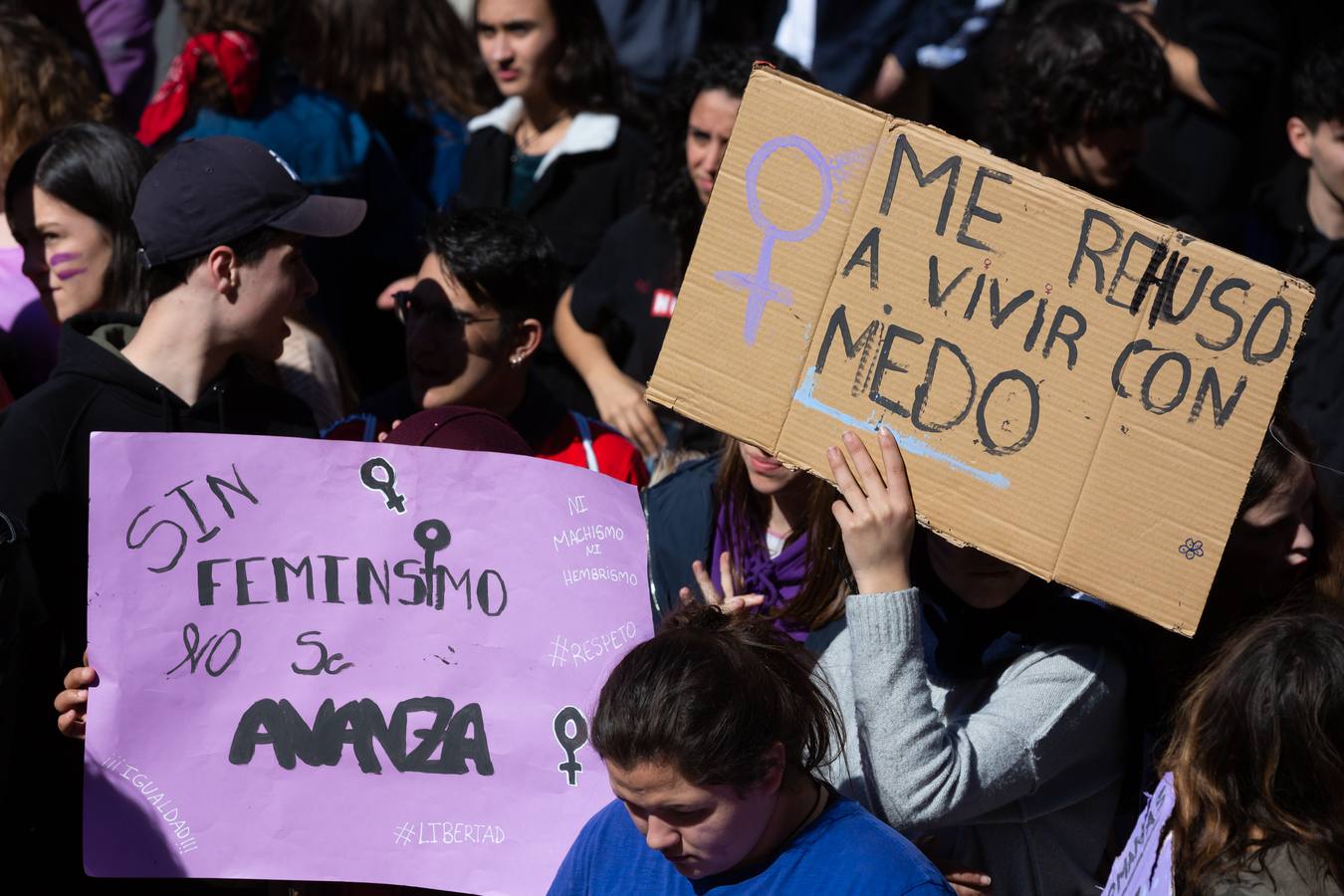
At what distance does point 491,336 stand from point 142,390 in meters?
1.03

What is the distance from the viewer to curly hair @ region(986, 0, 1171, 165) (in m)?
4.73

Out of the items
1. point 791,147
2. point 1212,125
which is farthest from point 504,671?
point 1212,125

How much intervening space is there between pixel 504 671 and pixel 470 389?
125cm

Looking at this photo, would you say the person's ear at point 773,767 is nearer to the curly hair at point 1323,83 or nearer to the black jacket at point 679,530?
the black jacket at point 679,530

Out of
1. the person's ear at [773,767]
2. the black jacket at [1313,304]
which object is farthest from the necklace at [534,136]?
the person's ear at [773,767]

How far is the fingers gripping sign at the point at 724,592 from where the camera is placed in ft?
9.59

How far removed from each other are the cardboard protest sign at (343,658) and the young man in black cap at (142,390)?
0.82 feet

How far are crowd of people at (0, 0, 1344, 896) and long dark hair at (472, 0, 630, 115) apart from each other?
0.01 m

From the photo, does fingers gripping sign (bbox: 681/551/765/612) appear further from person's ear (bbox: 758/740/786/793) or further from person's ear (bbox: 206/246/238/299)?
person's ear (bbox: 206/246/238/299)

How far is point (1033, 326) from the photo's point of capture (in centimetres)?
251

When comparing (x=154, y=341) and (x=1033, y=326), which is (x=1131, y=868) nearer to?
(x=1033, y=326)

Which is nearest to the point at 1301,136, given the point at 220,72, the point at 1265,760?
the point at 1265,760

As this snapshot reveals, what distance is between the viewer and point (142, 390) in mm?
3270

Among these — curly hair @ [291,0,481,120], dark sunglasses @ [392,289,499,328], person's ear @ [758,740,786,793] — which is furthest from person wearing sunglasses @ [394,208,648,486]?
curly hair @ [291,0,481,120]
